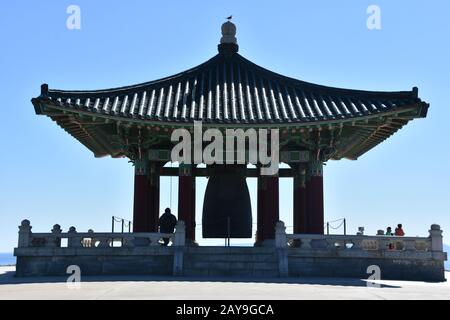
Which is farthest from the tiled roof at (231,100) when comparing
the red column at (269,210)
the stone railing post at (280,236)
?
the stone railing post at (280,236)

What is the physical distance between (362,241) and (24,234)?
40.1ft

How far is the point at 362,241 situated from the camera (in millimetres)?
23234

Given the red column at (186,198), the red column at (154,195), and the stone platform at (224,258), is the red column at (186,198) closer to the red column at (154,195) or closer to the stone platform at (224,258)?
the red column at (154,195)

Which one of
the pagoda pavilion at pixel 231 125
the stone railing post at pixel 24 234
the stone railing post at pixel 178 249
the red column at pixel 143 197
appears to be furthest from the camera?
the red column at pixel 143 197

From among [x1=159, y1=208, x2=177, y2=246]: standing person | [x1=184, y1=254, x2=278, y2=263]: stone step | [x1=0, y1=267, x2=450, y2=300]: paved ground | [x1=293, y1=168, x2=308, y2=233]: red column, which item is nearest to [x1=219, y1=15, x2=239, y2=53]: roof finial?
[x1=293, y1=168, x2=308, y2=233]: red column

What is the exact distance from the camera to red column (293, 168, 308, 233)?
87.3ft

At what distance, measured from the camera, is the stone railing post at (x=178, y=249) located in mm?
21938

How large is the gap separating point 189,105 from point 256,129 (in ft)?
10.1

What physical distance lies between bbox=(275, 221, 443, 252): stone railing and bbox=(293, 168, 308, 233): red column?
3036mm

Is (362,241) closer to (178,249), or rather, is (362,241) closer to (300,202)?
(300,202)

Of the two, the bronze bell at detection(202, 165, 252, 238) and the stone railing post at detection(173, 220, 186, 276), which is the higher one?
the bronze bell at detection(202, 165, 252, 238)

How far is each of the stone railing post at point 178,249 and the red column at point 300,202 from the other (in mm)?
6012

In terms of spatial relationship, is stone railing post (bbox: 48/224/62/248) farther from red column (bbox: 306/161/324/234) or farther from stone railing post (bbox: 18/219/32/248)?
red column (bbox: 306/161/324/234)

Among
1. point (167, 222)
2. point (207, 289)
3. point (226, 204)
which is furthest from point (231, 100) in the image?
point (207, 289)
